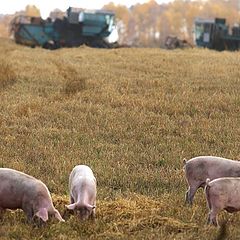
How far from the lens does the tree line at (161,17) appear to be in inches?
3935

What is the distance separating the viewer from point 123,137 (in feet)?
34.1

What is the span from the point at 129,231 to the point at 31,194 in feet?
3.48

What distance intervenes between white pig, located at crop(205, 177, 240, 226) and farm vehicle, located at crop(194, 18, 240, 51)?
99.7 ft

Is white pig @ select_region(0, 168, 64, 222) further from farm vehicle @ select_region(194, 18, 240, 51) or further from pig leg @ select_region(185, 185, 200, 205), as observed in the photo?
farm vehicle @ select_region(194, 18, 240, 51)

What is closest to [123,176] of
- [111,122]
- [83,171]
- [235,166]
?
[83,171]

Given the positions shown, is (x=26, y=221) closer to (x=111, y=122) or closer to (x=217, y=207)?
(x=217, y=207)

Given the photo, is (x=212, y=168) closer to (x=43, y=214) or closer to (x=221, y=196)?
(x=221, y=196)

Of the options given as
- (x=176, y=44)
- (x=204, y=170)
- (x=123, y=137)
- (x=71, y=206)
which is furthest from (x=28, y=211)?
(x=176, y=44)

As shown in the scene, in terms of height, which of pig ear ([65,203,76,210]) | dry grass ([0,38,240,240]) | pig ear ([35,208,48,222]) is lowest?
dry grass ([0,38,240,240])

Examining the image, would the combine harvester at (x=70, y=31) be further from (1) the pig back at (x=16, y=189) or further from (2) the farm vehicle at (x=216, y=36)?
(1) the pig back at (x=16, y=189)

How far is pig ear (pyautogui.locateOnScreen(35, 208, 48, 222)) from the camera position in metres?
6.00

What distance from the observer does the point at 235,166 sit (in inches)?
281

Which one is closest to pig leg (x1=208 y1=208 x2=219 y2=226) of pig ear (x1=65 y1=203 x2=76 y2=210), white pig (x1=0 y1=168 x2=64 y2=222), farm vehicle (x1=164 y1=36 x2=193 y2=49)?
pig ear (x1=65 y1=203 x2=76 y2=210)

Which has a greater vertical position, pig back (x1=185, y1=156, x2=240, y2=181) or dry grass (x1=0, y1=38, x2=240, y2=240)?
pig back (x1=185, y1=156, x2=240, y2=181)
